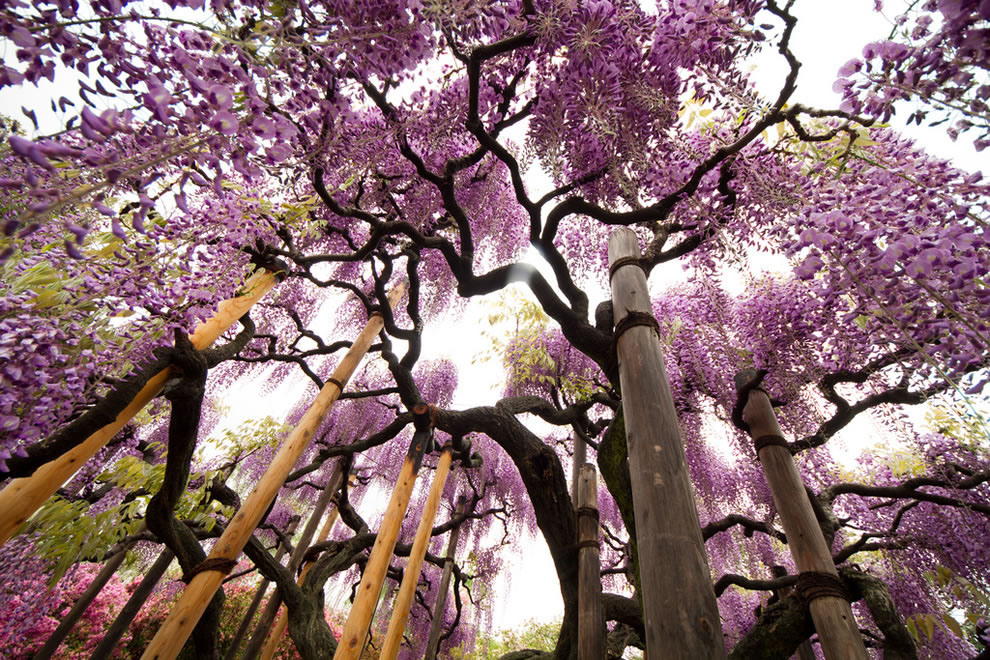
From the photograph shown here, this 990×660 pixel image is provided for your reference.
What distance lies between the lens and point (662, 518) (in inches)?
59.3

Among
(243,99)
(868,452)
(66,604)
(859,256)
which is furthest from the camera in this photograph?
(66,604)

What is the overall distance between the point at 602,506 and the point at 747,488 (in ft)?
9.57

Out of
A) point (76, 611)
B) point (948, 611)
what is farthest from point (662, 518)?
point (948, 611)

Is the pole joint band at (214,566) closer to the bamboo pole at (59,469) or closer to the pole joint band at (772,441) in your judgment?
the bamboo pole at (59,469)

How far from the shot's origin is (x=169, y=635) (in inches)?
91.5

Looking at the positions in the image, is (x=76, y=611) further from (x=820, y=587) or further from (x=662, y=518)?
(x=820, y=587)

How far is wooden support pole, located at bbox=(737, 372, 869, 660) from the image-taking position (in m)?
2.29

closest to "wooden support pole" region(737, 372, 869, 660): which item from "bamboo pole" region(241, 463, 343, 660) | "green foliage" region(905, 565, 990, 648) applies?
"green foliage" region(905, 565, 990, 648)

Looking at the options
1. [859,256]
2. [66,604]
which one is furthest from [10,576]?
[66,604]

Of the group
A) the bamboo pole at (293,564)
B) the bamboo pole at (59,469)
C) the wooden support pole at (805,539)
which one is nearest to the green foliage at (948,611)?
the wooden support pole at (805,539)

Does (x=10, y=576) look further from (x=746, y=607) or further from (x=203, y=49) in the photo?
(x=746, y=607)

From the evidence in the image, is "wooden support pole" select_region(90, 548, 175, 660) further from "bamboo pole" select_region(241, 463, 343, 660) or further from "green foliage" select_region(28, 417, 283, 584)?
"bamboo pole" select_region(241, 463, 343, 660)

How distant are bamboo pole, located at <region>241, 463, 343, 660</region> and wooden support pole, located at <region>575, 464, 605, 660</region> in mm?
3335

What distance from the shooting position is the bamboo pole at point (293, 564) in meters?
4.57
